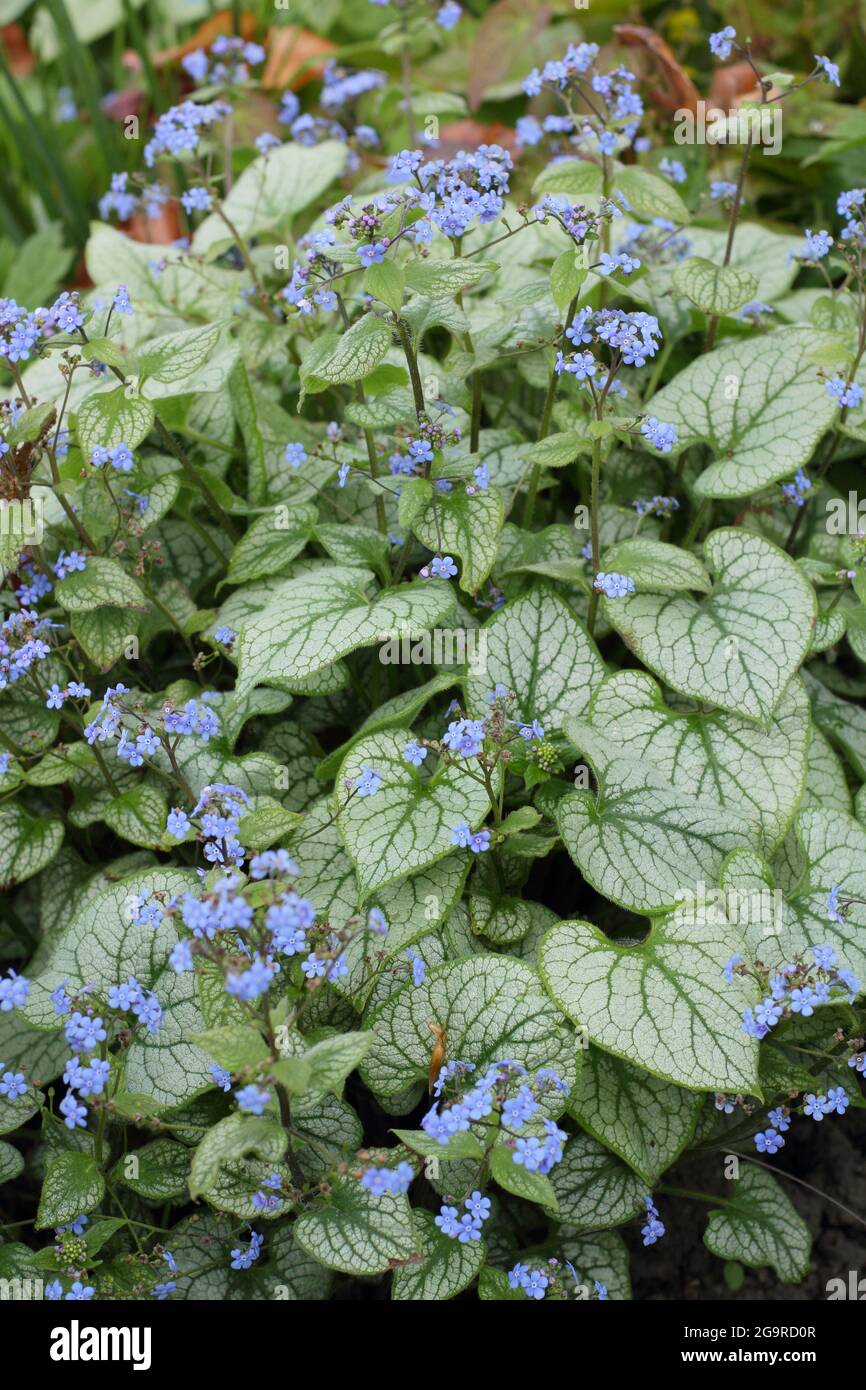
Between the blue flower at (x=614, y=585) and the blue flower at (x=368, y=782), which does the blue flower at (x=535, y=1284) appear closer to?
the blue flower at (x=368, y=782)

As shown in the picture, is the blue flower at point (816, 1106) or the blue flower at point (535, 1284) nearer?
the blue flower at point (535, 1284)

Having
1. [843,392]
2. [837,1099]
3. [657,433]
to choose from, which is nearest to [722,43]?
[843,392]

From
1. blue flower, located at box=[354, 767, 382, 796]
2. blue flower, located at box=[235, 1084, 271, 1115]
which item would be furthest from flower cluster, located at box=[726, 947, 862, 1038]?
blue flower, located at box=[235, 1084, 271, 1115]

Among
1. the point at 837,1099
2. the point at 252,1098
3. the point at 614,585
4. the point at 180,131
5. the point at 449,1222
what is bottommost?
the point at 837,1099

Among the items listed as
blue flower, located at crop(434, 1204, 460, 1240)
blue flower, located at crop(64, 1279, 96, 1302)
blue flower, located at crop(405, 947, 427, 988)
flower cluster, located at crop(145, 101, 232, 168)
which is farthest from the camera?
flower cluster, located at crop(145, 101, 232, 168)

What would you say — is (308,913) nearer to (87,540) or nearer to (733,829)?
(733,829)

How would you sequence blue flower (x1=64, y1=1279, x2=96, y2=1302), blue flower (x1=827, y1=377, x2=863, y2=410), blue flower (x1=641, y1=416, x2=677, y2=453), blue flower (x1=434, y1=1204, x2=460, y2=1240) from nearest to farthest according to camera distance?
blue flower (x1=434, y1=1204, x2=460, y2=1240), blue flower (x1=64, y1=1279, x2=96, y2=1302), blue flower (x1=641, y1=416, x2=677, y2=453), blue flower (x1=827, y1=377, x2=863, y2=410)

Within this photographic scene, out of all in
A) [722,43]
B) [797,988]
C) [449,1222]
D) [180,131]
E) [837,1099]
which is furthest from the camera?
[180,131]

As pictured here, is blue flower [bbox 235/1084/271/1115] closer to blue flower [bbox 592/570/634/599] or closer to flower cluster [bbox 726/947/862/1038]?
flower cluster [bbox 726/947/862/1038]

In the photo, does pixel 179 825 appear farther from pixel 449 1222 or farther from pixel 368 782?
pixel 449 1222

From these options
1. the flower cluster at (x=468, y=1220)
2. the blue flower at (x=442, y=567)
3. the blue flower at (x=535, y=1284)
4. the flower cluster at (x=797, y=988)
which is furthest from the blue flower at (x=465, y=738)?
the blue flower at (x=535, y=1284)

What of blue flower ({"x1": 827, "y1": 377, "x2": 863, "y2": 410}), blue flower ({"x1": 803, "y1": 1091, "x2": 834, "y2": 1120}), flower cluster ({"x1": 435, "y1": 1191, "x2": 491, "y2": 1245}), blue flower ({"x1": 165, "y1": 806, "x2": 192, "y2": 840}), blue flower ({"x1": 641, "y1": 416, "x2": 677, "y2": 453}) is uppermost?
blue flower ({"x1": 641, "y1": 416, "x2": 677, "y2": 453})
